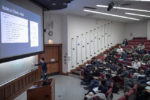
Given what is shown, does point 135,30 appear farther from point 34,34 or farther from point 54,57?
point 34,34

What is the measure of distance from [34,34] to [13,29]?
42.5 inches

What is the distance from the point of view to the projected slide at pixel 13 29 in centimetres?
252

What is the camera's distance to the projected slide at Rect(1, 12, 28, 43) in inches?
99.3

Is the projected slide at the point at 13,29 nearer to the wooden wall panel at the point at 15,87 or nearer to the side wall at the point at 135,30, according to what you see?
the wooden wall panel at the point at 15,87

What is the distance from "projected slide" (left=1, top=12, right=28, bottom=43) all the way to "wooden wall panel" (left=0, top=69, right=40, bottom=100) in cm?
258

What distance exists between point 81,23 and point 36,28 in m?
6.16

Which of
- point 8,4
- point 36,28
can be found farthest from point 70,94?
point 8,4

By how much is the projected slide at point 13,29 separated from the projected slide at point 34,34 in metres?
0.31

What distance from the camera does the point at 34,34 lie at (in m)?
3.88

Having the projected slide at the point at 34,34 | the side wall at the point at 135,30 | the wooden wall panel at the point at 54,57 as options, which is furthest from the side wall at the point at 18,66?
the side wall at the point at 135,30

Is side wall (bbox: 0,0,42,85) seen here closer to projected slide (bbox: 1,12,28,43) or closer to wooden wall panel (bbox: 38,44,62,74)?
projected slide (bbox: 1,12,28,43)

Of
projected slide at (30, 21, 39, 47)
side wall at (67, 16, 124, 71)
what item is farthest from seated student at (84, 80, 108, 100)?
side wall at (67, 16, 124, 71)

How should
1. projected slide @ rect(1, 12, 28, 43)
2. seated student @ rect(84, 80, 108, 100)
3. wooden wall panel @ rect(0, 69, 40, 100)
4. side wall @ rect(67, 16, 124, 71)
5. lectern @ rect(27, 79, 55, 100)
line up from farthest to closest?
side wall @ rect(67, 16, 124, 71)
wooden wall panel @ rect(0, 69, 40, 100)
seated student @ rect(84, 80, 108, 100)
lectern @ rect(27, 79, 55, 100)
projected slide @ rect(1, 12, 28, 43)

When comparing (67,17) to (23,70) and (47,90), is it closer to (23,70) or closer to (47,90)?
(23,70)
